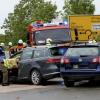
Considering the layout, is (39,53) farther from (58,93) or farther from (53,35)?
(53,35)

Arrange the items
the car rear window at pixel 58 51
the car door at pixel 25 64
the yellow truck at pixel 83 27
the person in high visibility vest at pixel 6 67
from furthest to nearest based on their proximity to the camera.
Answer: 1. the yellow truck at pixel 83 27
2. the person in high visibility vest at pixel 6 67
3. the car door at pixel 25 64
4. the car rear window at pixel 58 51

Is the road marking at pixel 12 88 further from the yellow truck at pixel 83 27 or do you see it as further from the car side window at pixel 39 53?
the yellow truck at pixel 83 27

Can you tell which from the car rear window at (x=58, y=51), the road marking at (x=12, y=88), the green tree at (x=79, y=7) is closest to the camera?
the road marking at (x=12, y=88)

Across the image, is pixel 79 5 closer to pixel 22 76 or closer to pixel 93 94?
pixel 22 76

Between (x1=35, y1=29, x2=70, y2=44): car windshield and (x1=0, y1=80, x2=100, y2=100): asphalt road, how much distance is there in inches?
223

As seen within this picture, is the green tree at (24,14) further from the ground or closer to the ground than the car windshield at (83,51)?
further from the ground

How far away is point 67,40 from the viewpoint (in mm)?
23844

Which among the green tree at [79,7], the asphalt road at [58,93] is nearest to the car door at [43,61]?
the asphalt road at [58,93]

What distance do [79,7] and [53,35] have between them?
80.1ft

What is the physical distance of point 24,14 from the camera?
66500mm

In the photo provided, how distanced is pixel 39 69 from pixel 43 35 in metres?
6.56

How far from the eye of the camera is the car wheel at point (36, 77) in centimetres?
1864

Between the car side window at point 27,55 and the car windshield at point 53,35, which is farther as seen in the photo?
→ the car windshield at point 53,35

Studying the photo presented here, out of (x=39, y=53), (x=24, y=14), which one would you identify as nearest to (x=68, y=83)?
(x=39, y=53)
